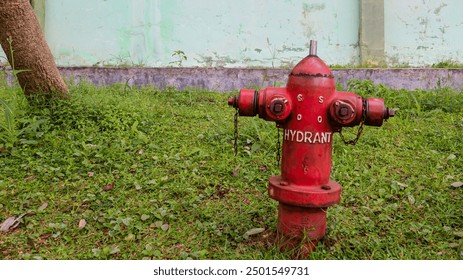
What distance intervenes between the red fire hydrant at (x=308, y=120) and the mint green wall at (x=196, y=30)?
4256mm

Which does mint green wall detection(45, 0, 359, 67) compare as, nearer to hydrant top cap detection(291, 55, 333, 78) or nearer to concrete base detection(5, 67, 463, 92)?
concrete base detection(5, 67, 463, 92)

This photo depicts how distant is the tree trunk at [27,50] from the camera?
149 inches

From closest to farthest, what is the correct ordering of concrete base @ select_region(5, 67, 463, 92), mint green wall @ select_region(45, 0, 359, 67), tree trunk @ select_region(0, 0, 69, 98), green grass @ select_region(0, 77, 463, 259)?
green grass @ select_region(0, 77, 463, 259) → tree trunk @ select_region(0, 0, 69, 98) → concrete base @ select_region(5, 67, 463, 92) → mint green wall @ select_region(45, 0, 359, 67)

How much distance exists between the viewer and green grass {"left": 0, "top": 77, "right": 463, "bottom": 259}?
2.48 metres

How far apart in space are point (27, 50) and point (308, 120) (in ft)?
9.08

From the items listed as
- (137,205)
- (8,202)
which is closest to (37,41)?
(8,202)

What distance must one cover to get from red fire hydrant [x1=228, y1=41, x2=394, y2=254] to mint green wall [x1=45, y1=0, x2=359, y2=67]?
426cm

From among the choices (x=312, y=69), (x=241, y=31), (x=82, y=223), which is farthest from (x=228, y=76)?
(x=312, y=69)

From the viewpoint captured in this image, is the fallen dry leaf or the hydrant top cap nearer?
the hydrant top cap

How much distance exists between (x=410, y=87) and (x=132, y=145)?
372 centimetres

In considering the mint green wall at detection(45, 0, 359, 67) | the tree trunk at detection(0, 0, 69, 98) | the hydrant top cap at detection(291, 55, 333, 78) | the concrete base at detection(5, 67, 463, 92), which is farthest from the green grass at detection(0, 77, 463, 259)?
the mint green wall at detection(45, 0, 359, 67)

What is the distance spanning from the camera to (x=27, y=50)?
388cm

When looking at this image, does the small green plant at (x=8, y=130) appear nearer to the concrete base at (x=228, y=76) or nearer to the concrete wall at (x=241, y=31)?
the concrete base at (x=228, y=76)

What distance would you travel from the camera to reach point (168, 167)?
3346 mm
